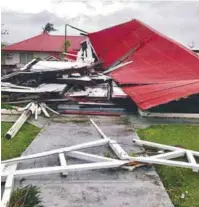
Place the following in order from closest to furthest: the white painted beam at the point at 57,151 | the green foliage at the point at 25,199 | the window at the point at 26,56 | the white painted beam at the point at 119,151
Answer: the green foliage at the point at 25,199, the white painted beam at the point at 57,151, the white painted beam at the point at 119,151, the window at the point at 26,56

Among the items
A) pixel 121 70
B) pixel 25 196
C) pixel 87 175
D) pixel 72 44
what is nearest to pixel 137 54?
pixel 121 70

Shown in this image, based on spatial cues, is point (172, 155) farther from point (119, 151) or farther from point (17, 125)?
point (17, 125)

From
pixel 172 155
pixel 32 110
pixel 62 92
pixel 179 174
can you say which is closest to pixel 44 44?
pixel 62 92

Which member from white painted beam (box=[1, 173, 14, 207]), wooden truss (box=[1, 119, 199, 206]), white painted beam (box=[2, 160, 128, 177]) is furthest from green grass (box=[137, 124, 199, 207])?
white painted beam (box=[1, 173, 14, 207])

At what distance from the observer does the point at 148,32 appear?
1658 centimetres

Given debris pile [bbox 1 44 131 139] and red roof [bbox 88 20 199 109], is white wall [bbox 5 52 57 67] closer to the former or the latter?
red roof [bbox 88 20 199 109]

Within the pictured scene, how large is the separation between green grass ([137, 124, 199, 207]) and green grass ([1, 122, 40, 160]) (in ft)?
8.07

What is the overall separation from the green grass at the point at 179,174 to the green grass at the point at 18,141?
8.07 feet

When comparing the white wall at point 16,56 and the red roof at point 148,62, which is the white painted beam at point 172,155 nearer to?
the red roof at point 148,62

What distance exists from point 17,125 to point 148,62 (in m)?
6.83

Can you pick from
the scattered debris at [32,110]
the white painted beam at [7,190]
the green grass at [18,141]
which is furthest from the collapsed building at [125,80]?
the white painted beam at [7,190]

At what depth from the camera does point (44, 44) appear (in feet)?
120

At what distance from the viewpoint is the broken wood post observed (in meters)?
7.80

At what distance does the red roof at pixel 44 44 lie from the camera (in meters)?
35.6
